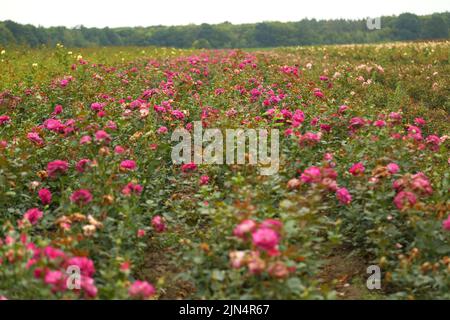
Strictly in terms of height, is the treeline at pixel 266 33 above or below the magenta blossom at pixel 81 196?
above

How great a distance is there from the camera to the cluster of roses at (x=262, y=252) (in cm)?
279

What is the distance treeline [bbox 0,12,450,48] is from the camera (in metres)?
50.8

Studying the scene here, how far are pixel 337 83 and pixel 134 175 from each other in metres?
7.59

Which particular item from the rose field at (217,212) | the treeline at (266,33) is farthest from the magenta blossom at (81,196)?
the treeline at (266,33)

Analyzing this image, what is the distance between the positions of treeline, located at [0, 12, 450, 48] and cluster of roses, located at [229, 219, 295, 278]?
46.0m

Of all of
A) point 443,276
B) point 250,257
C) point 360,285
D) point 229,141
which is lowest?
point 360,285

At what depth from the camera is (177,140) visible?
6324 millimetres

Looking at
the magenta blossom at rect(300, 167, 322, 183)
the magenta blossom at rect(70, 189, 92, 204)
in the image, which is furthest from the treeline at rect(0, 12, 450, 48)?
the magenta blossom at rect(300, 167, 322, 183)

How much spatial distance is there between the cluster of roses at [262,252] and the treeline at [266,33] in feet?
151

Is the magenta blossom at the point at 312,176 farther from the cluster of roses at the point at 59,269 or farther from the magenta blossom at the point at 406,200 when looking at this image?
the cluster of roses at the point at 59,269

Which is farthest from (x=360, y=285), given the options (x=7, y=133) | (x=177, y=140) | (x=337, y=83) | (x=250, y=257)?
(x=337, y=83)

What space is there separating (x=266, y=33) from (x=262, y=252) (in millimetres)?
65734

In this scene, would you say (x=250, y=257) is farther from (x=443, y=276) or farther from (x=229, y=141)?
(x=229, y=141)

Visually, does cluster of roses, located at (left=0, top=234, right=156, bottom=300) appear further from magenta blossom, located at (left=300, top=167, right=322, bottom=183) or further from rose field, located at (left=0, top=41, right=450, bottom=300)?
magenta blossom, located at (left=300, top=167, right=322, bottom=183)
